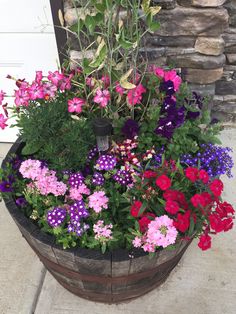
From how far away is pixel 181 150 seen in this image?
1.96m

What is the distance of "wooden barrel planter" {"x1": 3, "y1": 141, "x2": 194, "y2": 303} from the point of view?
1.51 m

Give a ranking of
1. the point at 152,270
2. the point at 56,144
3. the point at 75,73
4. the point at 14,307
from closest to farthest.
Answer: the point at 152,270 → the point at 56,144 → the point at 14,307 → the point at 75,73

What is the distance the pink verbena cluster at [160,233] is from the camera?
141 cm

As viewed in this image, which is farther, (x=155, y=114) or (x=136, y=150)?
(x=136, y=150)

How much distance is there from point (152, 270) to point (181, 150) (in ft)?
2.31

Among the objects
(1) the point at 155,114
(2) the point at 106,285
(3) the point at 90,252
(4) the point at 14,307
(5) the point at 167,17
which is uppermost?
(5) the point at 167,17

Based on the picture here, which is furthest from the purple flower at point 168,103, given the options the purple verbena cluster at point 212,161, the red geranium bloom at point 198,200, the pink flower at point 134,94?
the red geranium bloom at point 198,200

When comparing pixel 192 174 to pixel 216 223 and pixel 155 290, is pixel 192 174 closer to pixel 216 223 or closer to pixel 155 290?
pixel 216 223

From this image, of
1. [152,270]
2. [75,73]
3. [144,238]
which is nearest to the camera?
[144,238]

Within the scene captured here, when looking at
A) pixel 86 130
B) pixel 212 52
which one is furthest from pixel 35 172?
pixel 212 52

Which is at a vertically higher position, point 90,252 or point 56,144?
point 56,144

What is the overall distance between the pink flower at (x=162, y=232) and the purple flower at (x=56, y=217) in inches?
16.5

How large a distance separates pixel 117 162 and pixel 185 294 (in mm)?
932

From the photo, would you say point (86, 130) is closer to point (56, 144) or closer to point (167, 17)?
point (56, 144)
